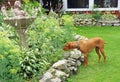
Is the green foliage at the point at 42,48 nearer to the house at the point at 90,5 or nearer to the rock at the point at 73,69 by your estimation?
the rock at the point at 73,69

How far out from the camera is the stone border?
597 centimetres

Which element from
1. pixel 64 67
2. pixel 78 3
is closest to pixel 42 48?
pixel 64 67

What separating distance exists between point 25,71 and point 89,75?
1512 millimetres

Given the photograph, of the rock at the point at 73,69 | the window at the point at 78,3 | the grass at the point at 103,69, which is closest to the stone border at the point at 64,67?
the rock at the point at 73,69

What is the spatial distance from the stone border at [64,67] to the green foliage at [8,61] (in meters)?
0.81

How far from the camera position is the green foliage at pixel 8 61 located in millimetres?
4930

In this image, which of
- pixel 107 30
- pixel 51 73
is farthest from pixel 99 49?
pixel 107 30

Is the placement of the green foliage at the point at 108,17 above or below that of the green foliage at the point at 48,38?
below

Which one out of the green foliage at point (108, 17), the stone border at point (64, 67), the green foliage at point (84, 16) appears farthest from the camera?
the green foliage at point (84, 16)

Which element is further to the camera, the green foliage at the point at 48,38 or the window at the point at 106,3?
the window at the point at 106,3

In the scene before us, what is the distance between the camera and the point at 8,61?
5156 millimetres

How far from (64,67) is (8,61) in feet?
5.32

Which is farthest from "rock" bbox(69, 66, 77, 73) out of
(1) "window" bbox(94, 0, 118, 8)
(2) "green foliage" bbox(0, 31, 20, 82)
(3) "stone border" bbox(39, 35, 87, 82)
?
(1) "window" bbox(94, 0, 118, 8)

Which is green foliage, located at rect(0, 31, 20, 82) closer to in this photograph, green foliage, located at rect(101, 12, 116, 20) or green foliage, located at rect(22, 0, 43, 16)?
green foliage, located at rect(22, 0, 43, 16)
